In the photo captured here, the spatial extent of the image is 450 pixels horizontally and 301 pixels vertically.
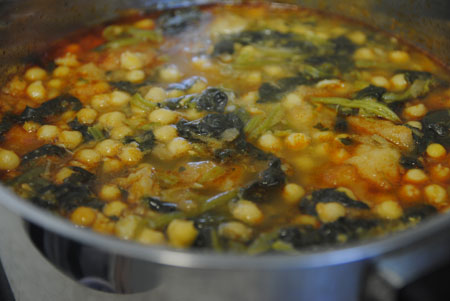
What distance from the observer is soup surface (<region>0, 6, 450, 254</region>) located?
2.77m

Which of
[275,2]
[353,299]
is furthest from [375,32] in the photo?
[353,299]

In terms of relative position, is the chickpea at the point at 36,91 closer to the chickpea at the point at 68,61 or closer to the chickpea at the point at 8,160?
the chickpea at the point at 68,61

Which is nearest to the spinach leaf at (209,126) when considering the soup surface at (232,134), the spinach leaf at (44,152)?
the soup surface at (232,134)

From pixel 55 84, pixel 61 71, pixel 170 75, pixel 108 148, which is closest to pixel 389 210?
pixel 108 148

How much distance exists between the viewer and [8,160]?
3.11 m

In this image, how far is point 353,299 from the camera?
2078mm

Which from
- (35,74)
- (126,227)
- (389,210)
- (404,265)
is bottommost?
(35,74)

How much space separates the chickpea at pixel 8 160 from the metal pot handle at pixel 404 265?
7.38 ft

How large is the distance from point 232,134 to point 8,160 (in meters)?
1.43

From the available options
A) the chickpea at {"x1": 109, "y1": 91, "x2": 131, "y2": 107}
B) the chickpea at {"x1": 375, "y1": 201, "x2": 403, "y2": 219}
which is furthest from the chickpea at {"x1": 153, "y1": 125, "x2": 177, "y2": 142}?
the chickpea at {"x1": 375, "y1": 201, "x2": 403, "y2": 219}

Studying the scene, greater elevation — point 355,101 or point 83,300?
point 355,101

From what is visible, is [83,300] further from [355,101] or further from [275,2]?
[275,2]

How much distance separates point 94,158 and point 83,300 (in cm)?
103

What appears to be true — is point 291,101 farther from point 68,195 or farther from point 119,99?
point 68,195
